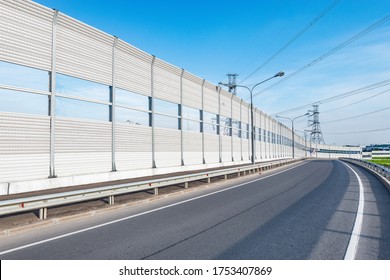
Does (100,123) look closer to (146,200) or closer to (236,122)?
(146,200)

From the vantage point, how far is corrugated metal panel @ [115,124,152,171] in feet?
50.6

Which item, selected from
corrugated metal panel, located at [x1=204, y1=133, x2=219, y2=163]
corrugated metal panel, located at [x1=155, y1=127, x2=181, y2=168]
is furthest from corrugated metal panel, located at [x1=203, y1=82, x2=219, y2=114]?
corrugated metal panel, located at [x1=155, y1=127, x2=181, y2=168]

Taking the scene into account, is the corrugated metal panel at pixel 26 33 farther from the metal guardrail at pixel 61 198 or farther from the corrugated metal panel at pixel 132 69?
A: the metal guardrail at pixel 61 198

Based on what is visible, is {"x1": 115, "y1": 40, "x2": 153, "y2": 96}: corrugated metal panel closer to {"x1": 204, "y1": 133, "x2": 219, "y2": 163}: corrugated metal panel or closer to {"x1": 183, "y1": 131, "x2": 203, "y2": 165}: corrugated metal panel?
{"x1": 183, "y1": 131, "x2": 203, "y2": 165}: corrugated metal panel

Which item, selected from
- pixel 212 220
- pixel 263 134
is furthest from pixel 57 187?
pixel 263 134

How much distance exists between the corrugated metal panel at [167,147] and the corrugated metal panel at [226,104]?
1045 cm

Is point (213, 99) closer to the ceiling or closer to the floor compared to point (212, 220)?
closer to the ceiling

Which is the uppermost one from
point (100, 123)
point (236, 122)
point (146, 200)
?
point (236, 122)

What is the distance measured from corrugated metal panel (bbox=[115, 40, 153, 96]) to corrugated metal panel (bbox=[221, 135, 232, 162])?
42.5 ft

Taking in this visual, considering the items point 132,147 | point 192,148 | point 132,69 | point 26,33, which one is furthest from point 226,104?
point 26,33

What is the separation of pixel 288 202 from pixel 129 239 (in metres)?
6.26

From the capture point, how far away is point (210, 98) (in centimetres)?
2698

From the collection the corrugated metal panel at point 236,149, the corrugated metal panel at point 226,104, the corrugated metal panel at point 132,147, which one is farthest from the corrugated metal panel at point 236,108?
the corrugated metal panel at point 132,147

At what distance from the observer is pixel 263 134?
4744 cm
